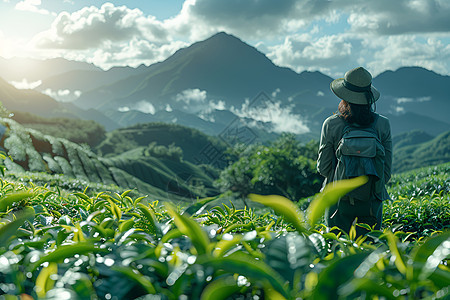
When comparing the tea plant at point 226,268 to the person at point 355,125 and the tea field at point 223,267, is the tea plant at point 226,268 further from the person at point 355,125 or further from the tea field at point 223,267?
the person at point 355,125

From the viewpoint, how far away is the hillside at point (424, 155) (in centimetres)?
14312

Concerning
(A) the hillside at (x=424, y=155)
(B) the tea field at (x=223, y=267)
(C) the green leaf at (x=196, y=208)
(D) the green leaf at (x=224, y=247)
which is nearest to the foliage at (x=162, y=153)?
(C) the green leaf at (x=196, y=208)

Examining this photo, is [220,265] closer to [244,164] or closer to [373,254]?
[373,254]

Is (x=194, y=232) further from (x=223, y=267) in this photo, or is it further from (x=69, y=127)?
(x=69, y=127)

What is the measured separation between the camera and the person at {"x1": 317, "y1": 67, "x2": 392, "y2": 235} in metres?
3.50

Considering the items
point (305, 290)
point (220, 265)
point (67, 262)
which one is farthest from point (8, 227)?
point (305, 290)

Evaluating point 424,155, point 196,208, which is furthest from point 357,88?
point 424,155

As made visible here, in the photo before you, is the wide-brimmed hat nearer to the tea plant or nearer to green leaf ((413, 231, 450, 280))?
the tea plant

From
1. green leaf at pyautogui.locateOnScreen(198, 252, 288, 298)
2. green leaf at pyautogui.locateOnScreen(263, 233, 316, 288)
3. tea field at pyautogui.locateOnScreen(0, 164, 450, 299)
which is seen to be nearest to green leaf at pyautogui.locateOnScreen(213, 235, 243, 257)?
tea field at pyautogui.locateOnScreen(0, 164, 450, 299)

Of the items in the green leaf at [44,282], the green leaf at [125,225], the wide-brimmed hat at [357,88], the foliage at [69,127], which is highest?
the wide-brimmed hat at [357,88]

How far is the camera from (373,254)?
0.95m

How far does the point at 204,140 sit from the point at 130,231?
116221 mm

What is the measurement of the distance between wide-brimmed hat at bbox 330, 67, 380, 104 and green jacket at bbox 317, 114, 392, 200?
0.21 m

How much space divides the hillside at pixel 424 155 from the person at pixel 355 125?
148044mm
